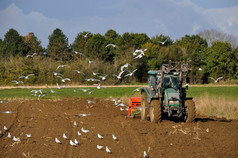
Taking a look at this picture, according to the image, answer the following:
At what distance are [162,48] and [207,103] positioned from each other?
117 feet

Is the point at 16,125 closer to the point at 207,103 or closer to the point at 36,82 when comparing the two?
the point at 207,103

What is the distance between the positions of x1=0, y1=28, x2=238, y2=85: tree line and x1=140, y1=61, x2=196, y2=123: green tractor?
96.7ft

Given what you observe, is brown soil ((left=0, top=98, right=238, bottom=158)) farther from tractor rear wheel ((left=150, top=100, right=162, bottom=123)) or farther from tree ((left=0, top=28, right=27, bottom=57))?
tree ((left=0, top=28, right=27, bottom=57))

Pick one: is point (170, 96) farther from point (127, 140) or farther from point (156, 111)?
point (127, 140)

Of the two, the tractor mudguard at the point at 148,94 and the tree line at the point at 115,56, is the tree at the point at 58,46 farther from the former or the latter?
the tractor mudguard at the point at 148,94

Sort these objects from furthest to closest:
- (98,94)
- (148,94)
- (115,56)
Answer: (115,56) < (98,94) < (148,94)

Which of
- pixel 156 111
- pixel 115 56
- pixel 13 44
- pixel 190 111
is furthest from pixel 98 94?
pixel 13 44

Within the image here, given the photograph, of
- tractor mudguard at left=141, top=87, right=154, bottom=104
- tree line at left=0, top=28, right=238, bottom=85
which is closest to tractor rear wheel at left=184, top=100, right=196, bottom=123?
tractor mudguard at left=141, top=87, right=154, bottom=104

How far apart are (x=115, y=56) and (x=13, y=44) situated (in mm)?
21248

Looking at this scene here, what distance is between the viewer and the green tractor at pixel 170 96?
35.6ft

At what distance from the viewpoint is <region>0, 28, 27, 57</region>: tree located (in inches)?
2325

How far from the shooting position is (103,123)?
12273mm

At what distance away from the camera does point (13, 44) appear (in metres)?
59.3

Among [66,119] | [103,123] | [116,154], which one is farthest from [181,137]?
[66,119]
